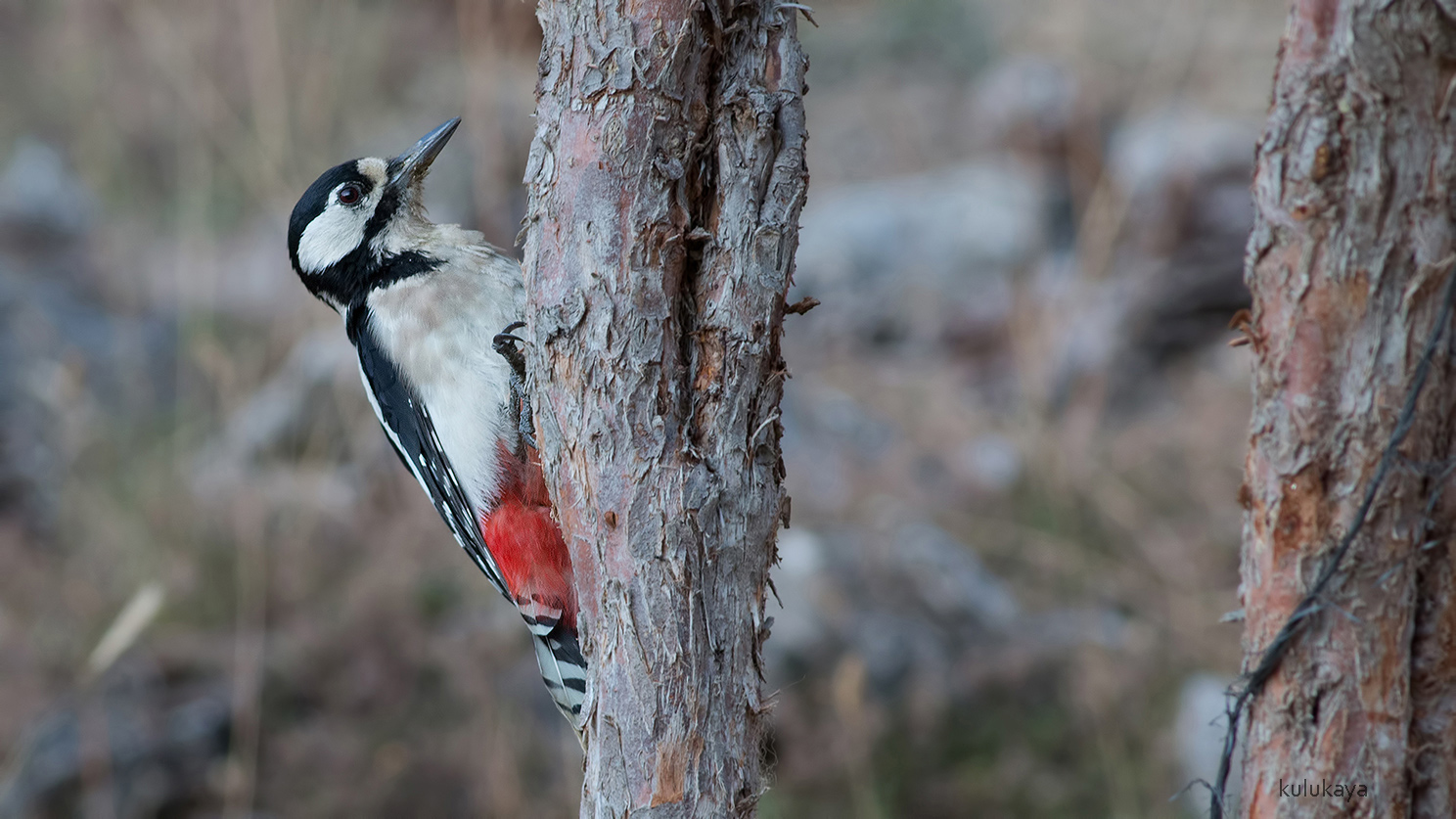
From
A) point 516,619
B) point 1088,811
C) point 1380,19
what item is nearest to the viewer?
point 1380,19

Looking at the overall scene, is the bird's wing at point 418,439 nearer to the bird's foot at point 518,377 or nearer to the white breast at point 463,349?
the white breast at point 463,349

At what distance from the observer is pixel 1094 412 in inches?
187

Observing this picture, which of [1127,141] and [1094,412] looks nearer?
[1094,412]

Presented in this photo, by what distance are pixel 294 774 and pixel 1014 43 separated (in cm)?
583

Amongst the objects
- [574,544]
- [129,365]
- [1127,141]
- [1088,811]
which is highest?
[1127,141]

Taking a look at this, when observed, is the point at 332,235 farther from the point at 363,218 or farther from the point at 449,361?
the point at 449,361

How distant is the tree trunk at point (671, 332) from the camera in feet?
4.49

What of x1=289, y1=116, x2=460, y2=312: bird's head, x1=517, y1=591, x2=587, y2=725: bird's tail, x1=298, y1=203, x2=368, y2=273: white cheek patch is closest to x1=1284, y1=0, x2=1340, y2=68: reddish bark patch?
x1=517, y1=591, x2=587, y2=725: bird's tail

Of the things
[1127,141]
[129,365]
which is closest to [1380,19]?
[1127,141]

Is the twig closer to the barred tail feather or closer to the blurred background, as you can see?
the blurred background

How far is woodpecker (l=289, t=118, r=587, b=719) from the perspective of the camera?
226cm

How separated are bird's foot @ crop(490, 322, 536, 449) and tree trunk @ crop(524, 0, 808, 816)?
62 centimetres

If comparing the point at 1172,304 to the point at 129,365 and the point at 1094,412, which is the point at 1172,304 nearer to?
the point at 1094,412

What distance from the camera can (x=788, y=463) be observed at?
4.62m
